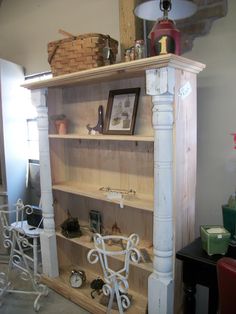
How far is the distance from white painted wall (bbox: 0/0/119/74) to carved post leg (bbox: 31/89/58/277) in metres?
0.72

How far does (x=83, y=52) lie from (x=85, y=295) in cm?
173

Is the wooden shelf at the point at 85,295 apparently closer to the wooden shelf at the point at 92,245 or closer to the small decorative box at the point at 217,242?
the wooden shelf at the point at 92,245

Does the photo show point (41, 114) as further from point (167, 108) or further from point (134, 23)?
point (167, 108)

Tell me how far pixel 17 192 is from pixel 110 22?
1.93 meters

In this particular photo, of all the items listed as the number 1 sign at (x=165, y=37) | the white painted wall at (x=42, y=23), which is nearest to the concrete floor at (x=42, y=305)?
the number 1 sign at (x=165, y=37)

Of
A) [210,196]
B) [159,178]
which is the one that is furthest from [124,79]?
[210,196]

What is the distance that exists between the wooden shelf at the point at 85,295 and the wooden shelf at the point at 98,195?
0.74m

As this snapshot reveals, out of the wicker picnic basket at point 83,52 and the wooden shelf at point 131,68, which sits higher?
the wicker picnic basket at point 83,52

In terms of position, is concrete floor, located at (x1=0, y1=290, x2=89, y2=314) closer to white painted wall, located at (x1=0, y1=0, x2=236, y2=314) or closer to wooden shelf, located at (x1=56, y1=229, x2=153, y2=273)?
wooden shelf, located at (x1=56, y1=229, x2=153, y2=273)

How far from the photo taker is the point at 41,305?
2172 mm

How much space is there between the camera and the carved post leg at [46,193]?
7.37 feet

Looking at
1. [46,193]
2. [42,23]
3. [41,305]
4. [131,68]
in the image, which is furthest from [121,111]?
[41,305]

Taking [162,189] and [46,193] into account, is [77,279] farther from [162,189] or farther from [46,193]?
[162,189]

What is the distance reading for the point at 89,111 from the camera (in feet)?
7.47
